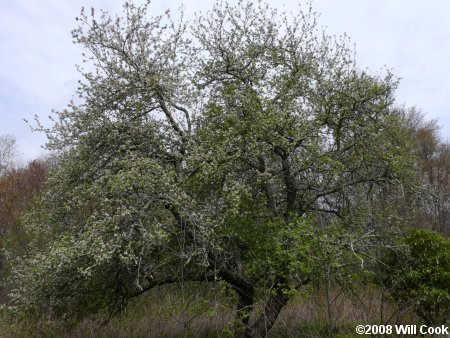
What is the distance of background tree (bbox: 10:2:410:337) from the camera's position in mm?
7789

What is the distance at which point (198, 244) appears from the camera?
27.1ft

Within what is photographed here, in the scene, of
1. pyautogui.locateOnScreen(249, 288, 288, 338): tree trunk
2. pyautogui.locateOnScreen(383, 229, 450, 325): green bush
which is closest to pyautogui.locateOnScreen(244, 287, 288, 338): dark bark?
pyautogui.locateOnScreen(249, 288, 288, 338): tree trunk

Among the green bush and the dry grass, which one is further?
the green bush

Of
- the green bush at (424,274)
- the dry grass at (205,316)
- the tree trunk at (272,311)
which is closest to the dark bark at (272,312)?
the tree trunk at (272,311)

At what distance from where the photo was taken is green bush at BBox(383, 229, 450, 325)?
901 cm

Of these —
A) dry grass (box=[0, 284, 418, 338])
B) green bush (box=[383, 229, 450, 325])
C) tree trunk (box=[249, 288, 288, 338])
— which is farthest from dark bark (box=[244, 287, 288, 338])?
green bush (box=[383, 229, 450, 325])

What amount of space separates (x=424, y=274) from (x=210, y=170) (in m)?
4.84

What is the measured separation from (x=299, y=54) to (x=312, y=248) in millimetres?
4752

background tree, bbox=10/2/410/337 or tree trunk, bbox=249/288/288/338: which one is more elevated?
background tree, bbox=10/2/410/337

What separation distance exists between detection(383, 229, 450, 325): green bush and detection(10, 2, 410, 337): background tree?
30.6 inches

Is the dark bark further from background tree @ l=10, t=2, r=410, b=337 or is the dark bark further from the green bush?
the green bush

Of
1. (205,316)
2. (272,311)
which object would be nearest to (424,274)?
(272,311)

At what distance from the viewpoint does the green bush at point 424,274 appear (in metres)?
9.01

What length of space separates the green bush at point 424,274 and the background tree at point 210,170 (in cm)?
78
